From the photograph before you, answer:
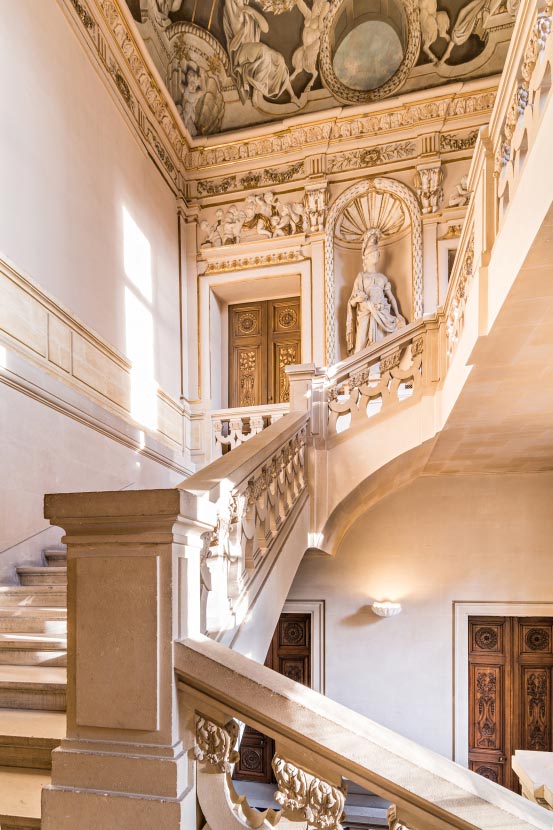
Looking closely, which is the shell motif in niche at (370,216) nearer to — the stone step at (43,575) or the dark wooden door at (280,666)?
the dark wooden door at (280,666)

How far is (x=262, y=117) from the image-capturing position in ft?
27.0

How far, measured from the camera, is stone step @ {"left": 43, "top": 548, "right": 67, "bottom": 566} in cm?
446

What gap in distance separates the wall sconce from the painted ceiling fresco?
6357 millimetres

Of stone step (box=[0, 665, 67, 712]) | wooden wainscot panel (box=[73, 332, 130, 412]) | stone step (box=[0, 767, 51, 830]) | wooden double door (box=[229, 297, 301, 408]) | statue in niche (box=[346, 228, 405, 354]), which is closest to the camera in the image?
stone step (box=[0, 767, 51, 830])

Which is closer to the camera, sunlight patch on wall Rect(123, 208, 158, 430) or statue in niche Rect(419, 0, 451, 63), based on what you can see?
sunlight patch on wall Rect(123, 208, 158, 430)

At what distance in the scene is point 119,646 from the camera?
1.57 m

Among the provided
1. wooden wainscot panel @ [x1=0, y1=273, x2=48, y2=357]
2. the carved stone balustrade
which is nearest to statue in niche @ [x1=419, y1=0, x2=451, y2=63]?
the carved stone balustrade

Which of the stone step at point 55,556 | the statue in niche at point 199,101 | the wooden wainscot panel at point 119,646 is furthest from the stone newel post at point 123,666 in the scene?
the statue in niche at point 199,101

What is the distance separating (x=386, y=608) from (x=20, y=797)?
5.20 meters

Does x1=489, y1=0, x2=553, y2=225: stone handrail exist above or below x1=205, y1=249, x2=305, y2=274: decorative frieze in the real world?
below

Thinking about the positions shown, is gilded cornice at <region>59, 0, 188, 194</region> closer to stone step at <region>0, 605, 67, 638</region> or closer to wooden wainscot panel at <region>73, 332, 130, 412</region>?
wooden wainscot panel at <region>73, 332, 130, 412</region>

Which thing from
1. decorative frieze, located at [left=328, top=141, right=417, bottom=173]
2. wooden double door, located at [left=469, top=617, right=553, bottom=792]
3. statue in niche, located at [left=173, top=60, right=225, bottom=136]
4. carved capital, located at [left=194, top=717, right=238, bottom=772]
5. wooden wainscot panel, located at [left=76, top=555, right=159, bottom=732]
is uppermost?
statue in niche, located at [left=173, top=60, right=225, bottom=136]

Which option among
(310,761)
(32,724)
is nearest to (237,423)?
(32,724)

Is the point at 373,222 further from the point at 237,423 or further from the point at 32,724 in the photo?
the point at 32,724
